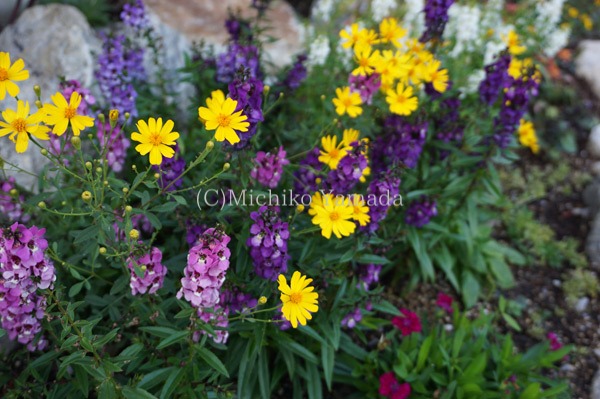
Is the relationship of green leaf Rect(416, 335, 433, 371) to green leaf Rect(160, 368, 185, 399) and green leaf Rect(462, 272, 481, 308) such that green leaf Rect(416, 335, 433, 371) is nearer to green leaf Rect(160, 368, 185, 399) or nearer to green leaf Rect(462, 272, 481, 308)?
green leaf Rect(462, 272, 481, 308)

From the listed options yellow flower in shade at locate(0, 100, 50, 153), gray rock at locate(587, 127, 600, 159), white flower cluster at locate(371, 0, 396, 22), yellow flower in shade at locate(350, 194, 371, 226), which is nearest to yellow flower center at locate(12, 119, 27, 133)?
yellow flower in shade at locate(0, 100, 50, 153)

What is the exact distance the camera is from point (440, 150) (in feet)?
10.9

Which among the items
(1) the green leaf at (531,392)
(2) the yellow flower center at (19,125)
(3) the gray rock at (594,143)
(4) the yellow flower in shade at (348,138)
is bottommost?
(1) the green leaf at (531,392)

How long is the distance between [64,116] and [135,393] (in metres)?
1.12

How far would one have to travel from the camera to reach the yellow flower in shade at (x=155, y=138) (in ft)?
6.66

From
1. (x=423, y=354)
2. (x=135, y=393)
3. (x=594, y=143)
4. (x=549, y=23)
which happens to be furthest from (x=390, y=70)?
(x=594, y=143)

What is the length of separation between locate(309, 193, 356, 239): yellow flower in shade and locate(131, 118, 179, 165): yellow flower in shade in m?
0.68

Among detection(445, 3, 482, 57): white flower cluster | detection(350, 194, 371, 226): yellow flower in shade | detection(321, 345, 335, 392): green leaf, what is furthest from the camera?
detection(445, 3, 482, 57): white flower cluster

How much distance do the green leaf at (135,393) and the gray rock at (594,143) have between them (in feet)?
16.0

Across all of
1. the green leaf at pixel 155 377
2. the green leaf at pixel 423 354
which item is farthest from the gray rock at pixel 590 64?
the green leaf at pixel 155 377

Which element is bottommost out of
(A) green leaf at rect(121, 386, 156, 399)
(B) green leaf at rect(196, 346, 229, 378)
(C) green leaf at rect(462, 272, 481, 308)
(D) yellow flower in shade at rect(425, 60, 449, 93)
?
(C) green leaf at rect(462, 272, 481, 308)

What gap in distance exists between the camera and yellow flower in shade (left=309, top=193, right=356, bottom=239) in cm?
232

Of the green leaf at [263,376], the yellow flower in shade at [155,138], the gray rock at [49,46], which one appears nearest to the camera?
the yellow flower in shade at [155,138]

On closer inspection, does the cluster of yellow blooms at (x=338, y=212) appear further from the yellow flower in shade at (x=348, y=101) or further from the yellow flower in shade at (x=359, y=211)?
the yellow flower in shade at (x=348, y=101)
